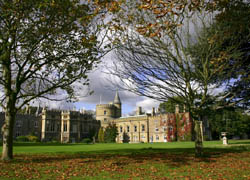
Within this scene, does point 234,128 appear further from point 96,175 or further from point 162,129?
point 96,175

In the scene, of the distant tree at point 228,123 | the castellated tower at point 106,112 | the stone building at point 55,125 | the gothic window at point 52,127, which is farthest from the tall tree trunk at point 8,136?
the castellated tower at point 106,112

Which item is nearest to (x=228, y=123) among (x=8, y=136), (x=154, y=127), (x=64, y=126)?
(x=154, y=127)

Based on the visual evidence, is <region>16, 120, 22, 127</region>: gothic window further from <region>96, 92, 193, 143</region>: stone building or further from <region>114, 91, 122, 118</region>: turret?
<region>114, 91, 122, 118</region>: turret

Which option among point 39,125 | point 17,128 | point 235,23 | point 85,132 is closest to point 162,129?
point 85,132

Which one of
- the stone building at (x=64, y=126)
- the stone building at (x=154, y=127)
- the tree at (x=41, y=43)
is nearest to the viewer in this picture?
the tree at (x=41, y=43)

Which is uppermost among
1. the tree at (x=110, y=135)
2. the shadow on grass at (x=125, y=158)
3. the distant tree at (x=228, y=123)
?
the distant tree at (x=228, y=123)

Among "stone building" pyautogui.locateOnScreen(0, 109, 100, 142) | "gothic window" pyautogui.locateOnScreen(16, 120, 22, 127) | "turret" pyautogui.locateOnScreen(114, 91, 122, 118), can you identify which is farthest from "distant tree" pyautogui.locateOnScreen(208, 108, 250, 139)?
"gothic window" pyautogui.locateOnScreen(16, 120, 22, 127)

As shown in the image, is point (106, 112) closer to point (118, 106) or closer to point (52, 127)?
point (118, 106)

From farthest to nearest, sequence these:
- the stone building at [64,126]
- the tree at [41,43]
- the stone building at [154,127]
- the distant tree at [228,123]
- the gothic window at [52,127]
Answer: the gothic window at [52,127], the stone building at [64,126], the stone building at [154,127], the distant tree at [228,123], the tree at [41,43]

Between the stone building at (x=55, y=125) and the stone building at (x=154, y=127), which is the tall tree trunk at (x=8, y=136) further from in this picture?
the stone building at (x=55, y=125)

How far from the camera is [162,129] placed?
2153 inches

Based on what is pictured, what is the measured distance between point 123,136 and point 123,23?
52595mm

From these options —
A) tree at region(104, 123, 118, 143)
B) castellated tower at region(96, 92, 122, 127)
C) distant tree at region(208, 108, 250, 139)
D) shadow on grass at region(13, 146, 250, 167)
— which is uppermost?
castellated tower at region(96, 92, 122, 127)

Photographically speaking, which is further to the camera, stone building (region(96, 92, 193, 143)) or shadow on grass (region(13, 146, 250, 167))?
stone building (region(96, 92, 193, 143))
